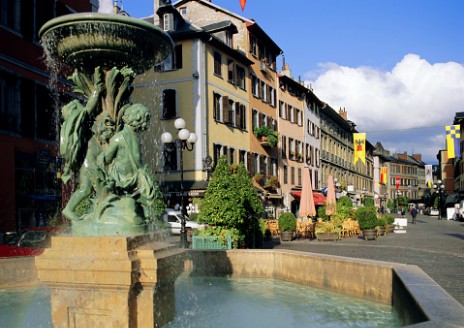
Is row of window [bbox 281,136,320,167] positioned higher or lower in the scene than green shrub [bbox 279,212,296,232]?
higher

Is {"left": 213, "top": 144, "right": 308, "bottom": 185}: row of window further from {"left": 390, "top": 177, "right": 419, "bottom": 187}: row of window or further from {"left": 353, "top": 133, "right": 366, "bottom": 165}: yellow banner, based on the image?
{"left": 390, "top": 177, "right": 419, "bottom": 187}: row of window

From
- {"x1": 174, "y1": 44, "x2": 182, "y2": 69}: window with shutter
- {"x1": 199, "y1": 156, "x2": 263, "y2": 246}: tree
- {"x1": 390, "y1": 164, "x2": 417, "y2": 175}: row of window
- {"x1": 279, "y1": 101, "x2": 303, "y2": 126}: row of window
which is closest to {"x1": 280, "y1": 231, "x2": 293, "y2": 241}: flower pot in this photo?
{"x1": 199, "y1": 156, "x2": 263, "y2": 246}: tree

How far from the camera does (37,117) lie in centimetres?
2105

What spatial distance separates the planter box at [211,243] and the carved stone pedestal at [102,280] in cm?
659

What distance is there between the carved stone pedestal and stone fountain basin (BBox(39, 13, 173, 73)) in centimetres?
241

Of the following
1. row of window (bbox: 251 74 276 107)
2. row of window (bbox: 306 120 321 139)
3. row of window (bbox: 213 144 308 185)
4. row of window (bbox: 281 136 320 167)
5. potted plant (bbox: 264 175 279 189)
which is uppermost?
row of window (bbox: 251 74 276 107)

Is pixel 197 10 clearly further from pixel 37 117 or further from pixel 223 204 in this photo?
pixel 223 204

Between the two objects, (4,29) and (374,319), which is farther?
(4,29)

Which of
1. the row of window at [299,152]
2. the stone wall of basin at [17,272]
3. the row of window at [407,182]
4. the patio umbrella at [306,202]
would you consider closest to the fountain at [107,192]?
the stone wall of basin at [17,272]

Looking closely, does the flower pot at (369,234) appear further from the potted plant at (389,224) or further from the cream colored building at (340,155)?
the cream colored building at (340,155)

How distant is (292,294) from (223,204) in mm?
4521

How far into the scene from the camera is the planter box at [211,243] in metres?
12.3

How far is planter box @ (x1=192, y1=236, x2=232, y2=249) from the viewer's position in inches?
483

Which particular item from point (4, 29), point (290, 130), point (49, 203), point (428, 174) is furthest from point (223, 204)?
point (428, 174)
